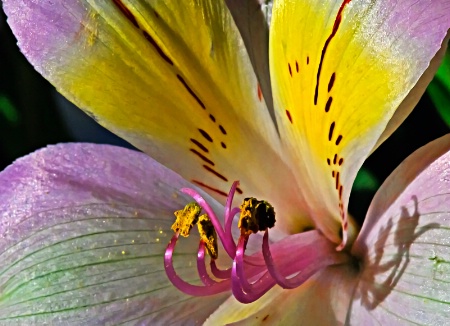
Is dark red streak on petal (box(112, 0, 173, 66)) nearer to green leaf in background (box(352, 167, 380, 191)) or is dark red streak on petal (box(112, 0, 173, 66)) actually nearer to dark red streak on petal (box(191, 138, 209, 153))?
dark red streak on petal (box(191, 138, 209, 153))

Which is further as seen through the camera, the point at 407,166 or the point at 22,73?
the point at 22,73

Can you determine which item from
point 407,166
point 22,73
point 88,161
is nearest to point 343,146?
point 407,166

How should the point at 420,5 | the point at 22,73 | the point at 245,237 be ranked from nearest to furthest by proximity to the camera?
the point at 420,5 < the point at 245,237 < the point at 22,73

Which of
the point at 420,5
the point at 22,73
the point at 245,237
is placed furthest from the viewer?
the point at 22,73

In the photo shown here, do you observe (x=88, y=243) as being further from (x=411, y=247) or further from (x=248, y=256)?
(x=411, y=247)

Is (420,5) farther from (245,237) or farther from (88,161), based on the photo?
(88,161)

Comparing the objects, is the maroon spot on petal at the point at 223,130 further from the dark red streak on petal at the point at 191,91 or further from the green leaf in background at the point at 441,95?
the green leaf in background at the point at 441,95

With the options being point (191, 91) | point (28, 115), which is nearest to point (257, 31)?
point (191, 91)
